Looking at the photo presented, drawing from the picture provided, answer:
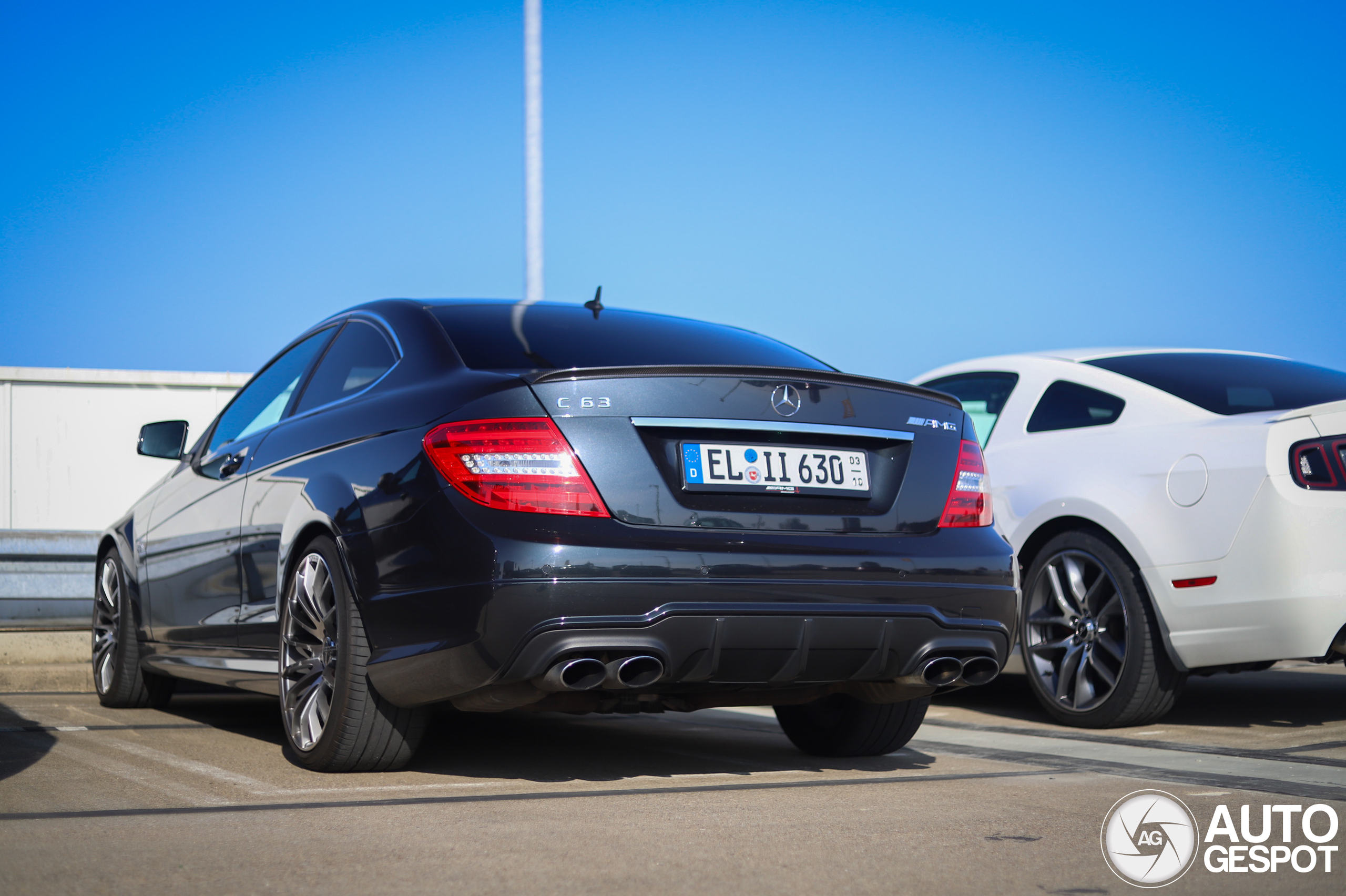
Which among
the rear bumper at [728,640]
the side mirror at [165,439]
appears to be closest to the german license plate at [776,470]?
the rear bumper at [728,640]

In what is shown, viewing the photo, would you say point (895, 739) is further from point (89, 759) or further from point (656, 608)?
point (89, 759)

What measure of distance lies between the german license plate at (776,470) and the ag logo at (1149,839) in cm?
106

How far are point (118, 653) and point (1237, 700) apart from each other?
201 inches

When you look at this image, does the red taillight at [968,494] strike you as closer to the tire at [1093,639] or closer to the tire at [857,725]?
the tire at [857,725]

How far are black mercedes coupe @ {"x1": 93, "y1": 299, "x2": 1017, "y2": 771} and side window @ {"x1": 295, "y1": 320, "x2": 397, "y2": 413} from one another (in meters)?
0.02

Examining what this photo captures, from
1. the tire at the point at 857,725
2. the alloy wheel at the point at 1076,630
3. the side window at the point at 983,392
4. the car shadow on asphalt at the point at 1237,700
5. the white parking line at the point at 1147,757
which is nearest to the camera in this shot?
the white parking line at the point at 1147,757

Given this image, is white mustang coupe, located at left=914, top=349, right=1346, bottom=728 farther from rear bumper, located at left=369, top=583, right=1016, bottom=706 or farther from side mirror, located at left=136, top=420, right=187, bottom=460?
side mirror, located at left=136, top=420, right=187, bottom=460

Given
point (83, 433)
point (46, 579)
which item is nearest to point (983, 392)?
point (46, 579)

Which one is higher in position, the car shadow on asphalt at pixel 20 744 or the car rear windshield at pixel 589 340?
the car rear windshield at pixel 589 340

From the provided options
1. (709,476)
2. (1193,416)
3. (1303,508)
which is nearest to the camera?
(709,476)

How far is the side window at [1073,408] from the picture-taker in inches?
231

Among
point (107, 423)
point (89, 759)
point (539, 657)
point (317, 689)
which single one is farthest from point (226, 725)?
point (107, 423)

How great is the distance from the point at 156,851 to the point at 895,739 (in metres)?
2.48

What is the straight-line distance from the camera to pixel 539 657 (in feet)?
11.0
